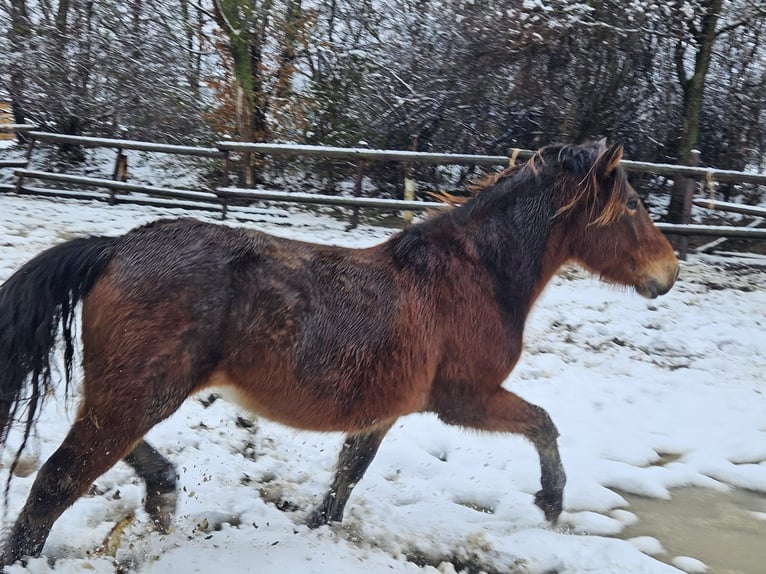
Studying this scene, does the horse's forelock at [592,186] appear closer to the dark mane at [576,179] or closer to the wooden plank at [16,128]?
the dark mane at [576,179]

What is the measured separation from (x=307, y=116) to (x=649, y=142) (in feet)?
20.7

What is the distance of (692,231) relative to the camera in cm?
903

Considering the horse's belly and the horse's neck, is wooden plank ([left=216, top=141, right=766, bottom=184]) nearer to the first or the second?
the horse's neck

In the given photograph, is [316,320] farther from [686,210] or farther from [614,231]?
[686,210]

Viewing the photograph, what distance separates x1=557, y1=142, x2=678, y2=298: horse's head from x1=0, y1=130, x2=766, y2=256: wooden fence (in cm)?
496

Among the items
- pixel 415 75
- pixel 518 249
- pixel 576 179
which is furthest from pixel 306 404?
pixel 415 75

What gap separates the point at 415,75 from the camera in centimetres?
1262

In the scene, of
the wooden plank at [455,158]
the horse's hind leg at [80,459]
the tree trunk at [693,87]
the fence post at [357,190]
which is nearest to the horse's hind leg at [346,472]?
the horse's hind leg at [80,459]

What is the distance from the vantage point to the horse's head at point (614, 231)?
3.35m

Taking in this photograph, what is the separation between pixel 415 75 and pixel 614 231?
989cm

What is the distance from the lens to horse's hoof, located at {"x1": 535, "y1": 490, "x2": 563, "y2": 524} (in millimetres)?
3340

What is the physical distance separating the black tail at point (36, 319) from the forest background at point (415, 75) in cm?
956

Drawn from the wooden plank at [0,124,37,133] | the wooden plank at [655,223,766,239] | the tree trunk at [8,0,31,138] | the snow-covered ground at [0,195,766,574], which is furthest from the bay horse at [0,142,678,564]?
the tree trunk at [8,0,31,138]

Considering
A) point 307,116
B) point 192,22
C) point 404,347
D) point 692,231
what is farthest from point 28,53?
point 404,347
